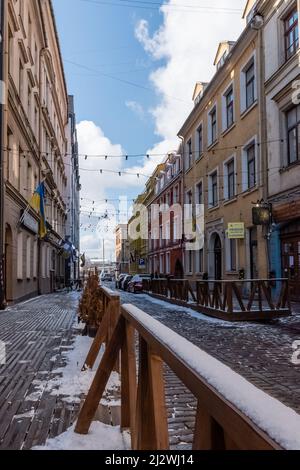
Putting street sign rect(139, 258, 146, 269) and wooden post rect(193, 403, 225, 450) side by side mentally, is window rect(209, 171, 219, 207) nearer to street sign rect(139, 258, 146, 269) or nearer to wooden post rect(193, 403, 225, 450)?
wooden post rect(193, 403, 225, 450)

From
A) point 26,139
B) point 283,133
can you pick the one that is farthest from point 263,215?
point 26,139

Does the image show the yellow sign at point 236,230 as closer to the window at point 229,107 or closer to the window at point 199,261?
the window at point 229,107

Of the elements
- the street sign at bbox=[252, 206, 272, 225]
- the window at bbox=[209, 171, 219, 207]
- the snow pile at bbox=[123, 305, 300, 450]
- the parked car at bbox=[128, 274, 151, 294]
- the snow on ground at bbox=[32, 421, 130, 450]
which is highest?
the window at bbox=[209, 171, 219, 207]

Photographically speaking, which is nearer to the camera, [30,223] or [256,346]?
[256,346]

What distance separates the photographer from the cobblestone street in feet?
12.0

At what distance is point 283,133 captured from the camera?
16156 mm

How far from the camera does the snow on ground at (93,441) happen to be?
3131 mm

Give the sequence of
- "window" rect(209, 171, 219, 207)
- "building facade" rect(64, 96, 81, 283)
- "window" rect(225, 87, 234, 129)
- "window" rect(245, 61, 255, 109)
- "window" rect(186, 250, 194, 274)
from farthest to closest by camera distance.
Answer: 1. "building facade" rect(64, 96, 81, 283)
2. "window" rect(186, 250, 194, 274)
3. "window" rect(209, 171, 219, 207)
4. "window" rect(225, 87, 234, 129)
5. "window" rect(245, 61, 255, 109)

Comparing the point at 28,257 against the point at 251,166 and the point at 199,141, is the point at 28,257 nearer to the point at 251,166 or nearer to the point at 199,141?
the point at 251,166

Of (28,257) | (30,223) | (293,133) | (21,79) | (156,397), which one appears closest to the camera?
(156,397)

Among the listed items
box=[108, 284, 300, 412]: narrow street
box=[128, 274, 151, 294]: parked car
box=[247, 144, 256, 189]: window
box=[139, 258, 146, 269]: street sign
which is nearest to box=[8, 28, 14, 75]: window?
box=[247, 144, 256, 189]: window

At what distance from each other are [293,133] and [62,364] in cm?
1263

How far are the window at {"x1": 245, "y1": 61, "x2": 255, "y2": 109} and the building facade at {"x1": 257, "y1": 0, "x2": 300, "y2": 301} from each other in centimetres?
146
